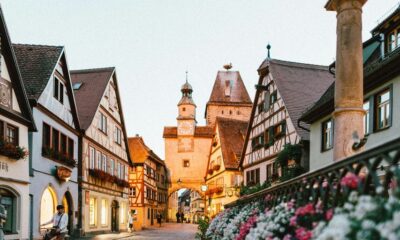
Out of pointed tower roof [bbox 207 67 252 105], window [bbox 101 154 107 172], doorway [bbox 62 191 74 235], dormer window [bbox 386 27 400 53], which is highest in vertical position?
pointed tower roof [bbox 207 67 252 105]

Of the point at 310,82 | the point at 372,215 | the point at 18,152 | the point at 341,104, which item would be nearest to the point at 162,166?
the point at 310,82

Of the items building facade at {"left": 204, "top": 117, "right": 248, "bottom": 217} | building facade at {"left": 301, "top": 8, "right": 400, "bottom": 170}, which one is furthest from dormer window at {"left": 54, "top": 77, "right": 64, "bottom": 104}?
building facade at {"left": 204, "top": 117, "right": 248, "bottom": 217}

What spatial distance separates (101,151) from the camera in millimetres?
30062

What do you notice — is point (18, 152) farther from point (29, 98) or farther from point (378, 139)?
point (378, 139)

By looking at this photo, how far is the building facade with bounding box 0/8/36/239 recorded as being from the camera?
15977 millimetres

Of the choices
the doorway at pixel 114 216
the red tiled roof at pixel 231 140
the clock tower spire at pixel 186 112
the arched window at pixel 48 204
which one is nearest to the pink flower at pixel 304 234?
the arched window at pixel 48 204

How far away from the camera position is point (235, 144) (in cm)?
4531

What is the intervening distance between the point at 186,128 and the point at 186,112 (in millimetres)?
3198

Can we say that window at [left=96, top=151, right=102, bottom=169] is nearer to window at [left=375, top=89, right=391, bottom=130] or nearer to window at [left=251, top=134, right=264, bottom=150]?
window at [left=251, top=134, right=264, bottom=150]

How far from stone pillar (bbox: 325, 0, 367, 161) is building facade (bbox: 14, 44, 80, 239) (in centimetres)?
1450

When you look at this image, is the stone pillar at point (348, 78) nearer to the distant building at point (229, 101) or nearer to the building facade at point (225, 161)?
the building facade at point (225, 161)

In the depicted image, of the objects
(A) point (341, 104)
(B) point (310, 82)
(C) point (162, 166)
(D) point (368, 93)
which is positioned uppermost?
(B) point (310, 82)

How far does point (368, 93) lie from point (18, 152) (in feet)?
39.3

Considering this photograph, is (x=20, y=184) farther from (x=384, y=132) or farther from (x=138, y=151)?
(x=138, y=151)
